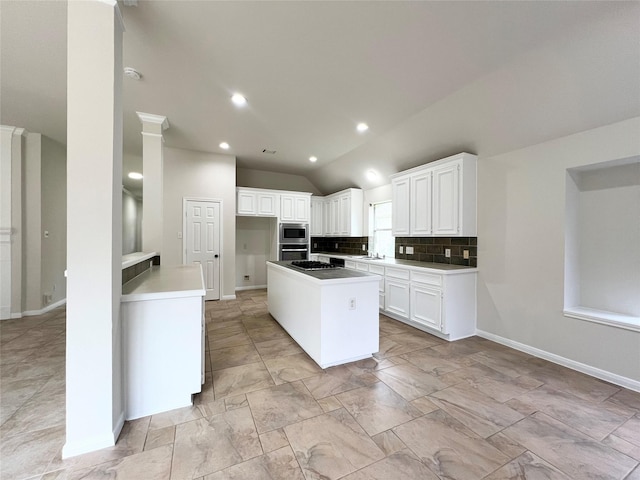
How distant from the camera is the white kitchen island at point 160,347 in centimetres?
179

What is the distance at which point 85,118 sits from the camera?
1.51 meters

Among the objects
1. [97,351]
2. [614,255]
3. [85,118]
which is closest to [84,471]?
[97,351]

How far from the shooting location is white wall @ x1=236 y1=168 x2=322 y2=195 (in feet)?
19.6

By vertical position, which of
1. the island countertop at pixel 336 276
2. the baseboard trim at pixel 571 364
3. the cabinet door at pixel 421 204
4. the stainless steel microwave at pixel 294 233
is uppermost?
the cabinet door at pixel 421 204

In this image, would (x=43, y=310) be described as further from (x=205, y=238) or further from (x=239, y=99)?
(x=239, y=99)

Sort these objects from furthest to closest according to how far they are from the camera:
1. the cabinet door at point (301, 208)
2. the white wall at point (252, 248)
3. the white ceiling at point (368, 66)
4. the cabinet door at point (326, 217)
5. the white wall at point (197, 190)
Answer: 1. the cabinet door at point (326, 217)
2. the white wall at point (252, 248)
3. the cabinet door at point (301, 208)
4. the white wall at point (197, 190)
5. the white ceiling at point (368, 66)

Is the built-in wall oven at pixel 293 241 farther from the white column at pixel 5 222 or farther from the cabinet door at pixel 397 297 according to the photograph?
the white column at pixel 5 222

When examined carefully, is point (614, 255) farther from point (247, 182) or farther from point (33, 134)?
point (33, 134)

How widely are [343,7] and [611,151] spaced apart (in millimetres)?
2700

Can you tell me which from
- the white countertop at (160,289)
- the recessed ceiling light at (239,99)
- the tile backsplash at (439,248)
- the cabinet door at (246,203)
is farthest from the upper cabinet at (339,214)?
the white countertop at (160,289)

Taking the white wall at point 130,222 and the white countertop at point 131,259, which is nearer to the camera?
the white countertop at point 131,259

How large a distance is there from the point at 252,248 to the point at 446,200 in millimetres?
4456

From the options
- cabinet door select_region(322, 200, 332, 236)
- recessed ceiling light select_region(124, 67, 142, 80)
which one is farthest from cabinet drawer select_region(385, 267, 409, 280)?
recessed ceiling light select_region(124, 67, 142, 80)

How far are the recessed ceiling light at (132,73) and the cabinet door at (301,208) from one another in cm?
366
